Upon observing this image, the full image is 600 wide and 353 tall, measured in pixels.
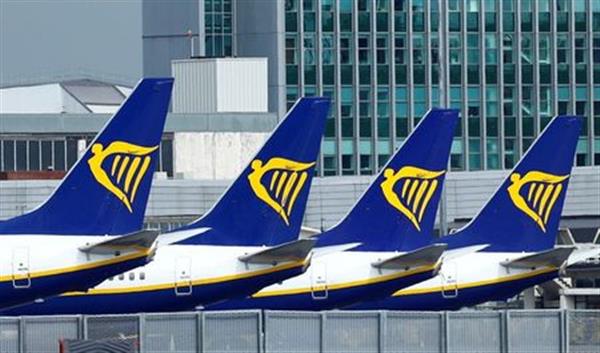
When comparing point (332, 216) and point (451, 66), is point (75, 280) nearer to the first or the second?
point (332, 216)

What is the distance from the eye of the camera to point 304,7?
143 metres

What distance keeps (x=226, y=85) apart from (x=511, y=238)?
1751 inches

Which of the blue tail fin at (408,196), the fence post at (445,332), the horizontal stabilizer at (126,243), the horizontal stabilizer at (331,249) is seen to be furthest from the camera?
the blue tail fin at (408,196)

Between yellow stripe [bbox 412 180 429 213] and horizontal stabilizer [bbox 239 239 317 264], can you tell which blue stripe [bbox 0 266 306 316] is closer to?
horizontal stabilizer [bbox 239 239 317 264]

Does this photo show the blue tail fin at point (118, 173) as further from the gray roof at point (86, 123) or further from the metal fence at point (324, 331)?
the gray roof at point (86, 123)

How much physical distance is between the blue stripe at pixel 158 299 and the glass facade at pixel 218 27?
226ft

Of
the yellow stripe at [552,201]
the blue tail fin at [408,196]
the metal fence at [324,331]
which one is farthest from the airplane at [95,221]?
the yellow stripe at [552,201]

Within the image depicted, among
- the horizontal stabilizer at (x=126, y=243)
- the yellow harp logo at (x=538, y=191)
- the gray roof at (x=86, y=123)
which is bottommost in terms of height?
the horizontal stabilizer at (x=126, y=243)

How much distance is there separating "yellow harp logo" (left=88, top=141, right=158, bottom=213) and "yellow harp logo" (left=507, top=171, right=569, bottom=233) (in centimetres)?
1774

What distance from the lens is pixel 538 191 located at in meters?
84.4

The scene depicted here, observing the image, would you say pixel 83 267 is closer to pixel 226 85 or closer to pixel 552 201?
pixel 552 201

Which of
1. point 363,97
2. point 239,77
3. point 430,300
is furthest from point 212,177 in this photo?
point 430,300

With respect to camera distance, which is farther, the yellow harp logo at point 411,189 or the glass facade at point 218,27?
the glass facade at point 218,27

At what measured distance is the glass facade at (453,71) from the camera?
470 feet
